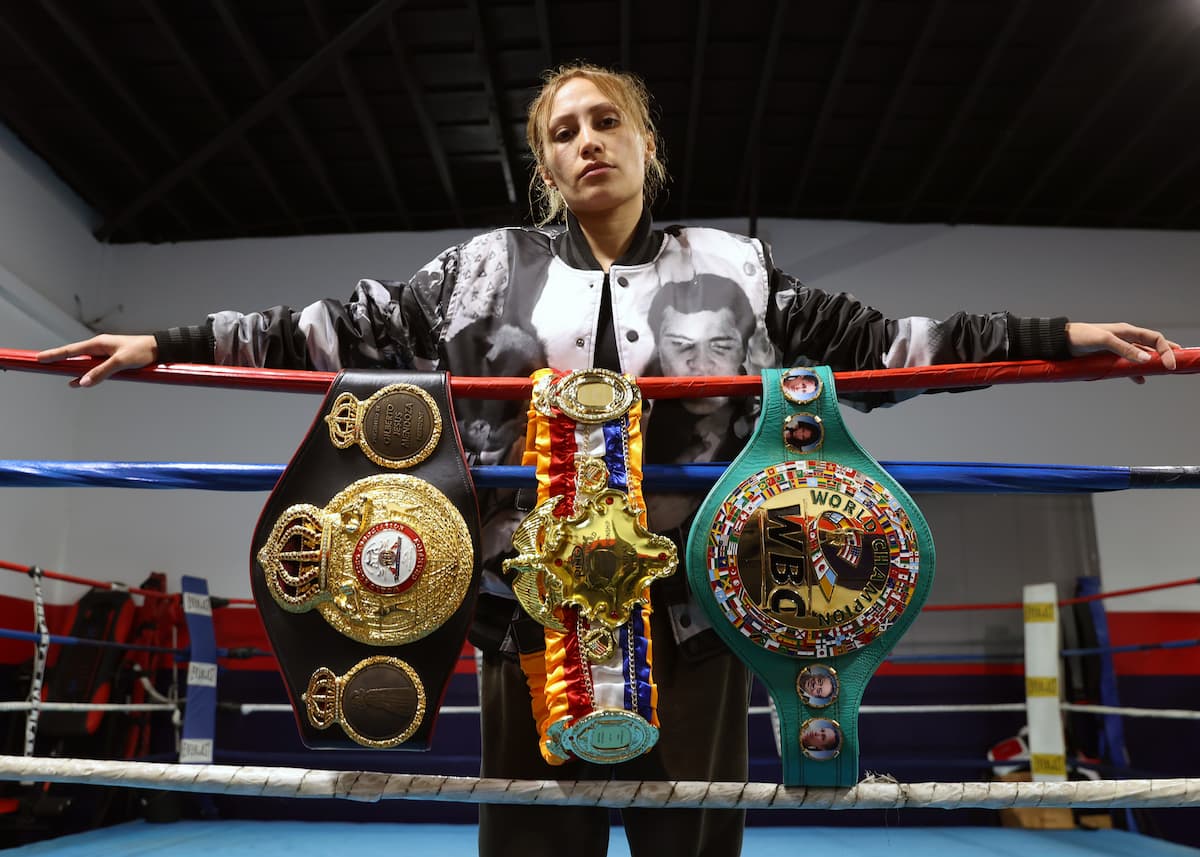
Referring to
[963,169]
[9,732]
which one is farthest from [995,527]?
[9,732]

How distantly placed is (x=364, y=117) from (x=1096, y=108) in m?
3.95

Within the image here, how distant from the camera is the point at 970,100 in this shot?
456 centimetres

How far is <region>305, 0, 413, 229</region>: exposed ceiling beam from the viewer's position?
4.07 meters

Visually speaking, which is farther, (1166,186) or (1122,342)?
(1166,186)

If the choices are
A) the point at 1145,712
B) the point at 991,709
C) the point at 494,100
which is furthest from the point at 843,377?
the point at 494,100

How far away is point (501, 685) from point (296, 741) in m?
4.38

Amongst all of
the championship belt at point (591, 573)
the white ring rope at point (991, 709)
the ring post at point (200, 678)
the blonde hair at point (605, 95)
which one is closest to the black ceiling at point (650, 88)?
the ring post at point (200, 678)

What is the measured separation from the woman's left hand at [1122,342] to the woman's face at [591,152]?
58cm

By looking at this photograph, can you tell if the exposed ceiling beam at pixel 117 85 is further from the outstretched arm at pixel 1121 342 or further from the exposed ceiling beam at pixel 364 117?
the outstretched arm at pixel 1121 342

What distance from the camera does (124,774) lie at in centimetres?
88

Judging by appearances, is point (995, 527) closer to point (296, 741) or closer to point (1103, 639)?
point (1103, 639)

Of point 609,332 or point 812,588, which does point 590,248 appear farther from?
point 812,588

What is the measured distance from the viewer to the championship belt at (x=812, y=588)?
0.87 m

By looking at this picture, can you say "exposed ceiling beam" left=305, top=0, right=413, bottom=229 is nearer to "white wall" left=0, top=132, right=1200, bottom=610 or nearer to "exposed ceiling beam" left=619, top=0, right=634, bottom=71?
"white wall" left=0, top=132, right=1200, bottom=610
